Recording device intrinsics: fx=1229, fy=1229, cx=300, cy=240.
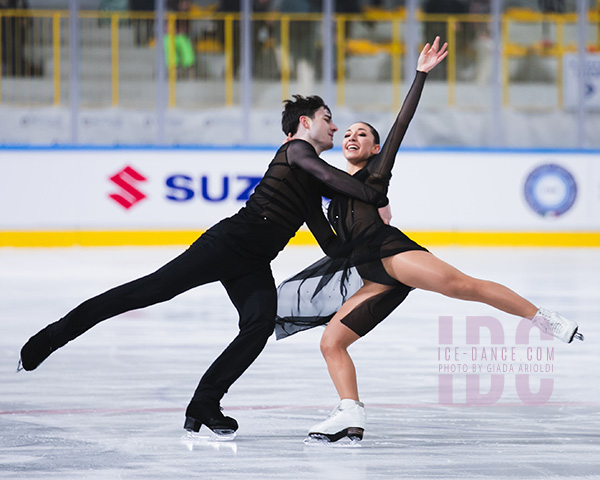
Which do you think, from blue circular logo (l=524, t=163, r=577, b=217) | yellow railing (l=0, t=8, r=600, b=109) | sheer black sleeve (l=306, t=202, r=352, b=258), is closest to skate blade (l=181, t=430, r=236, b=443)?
sheer black sleeve (l=306, t=202, r=352, b=258)

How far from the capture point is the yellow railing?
49.2ft

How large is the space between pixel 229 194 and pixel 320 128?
379 inches

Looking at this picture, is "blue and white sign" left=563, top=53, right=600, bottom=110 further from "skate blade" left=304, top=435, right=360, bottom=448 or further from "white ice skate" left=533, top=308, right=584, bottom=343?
"skate blade" left=304, top=435, right=360, bottom=448

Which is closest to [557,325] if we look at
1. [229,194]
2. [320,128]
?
[320,128]

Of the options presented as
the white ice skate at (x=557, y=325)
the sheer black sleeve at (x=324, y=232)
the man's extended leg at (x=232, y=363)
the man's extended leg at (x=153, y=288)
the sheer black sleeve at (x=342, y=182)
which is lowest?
the man's extended leg at (x=232, y=363)

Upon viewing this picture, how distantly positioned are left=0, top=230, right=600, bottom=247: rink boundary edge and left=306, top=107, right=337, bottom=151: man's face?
9.26 m

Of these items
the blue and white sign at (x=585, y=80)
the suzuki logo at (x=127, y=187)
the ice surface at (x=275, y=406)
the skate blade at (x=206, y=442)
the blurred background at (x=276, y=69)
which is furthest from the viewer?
the blue and white sign at (x=585, y=80)

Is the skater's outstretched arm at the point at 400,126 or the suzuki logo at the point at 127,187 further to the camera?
the suzuki logo at the point at 127,187

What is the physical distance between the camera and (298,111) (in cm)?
464

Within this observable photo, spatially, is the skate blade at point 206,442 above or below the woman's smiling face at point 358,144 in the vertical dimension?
below

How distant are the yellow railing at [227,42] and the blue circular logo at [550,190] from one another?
4.71ft

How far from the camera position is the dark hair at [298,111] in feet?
15.1

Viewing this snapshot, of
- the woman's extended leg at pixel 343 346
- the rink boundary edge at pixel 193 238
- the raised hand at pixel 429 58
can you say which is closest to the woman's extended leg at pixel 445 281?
the woman's extended leg at pixel 343 346

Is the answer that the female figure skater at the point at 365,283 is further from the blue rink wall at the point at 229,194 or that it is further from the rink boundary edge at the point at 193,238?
the blue rink wall at the point at 229,194
